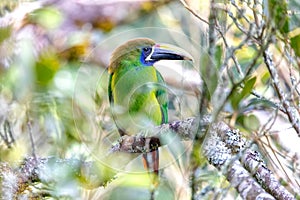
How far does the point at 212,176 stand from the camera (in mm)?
978

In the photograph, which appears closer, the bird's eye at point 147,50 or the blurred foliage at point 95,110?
the blurred foliage at point 95,110

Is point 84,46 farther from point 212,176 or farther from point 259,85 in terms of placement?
point 212,176

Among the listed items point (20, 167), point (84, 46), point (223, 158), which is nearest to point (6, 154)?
point (20, 167)

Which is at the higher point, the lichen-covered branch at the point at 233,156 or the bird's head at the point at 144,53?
the bird's head at the point at 144,53

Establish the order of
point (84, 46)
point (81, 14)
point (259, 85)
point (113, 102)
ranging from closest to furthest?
point (113, 102), point (259, 85), point (84, 46), point (81, 14)

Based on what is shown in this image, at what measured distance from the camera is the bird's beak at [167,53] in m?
1.03

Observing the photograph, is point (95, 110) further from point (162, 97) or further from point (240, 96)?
point (240, 96)

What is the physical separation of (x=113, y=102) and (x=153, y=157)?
139 mm

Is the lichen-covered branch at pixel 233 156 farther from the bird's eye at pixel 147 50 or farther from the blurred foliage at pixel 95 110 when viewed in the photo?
the bird's eye at pixel 147 50

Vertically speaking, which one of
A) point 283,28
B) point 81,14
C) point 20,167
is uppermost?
point 283,28

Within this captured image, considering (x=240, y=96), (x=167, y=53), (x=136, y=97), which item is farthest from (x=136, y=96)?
(x=240, y=96)

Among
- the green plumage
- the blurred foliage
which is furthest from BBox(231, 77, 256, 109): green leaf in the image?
the green plumage

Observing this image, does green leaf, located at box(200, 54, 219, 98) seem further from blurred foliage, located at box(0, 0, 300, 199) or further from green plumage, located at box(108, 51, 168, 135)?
green plumage, located at box(108, 51, 168, 135)

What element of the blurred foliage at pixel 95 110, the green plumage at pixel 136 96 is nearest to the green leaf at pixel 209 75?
the blurred foliage at pixel 95 110
